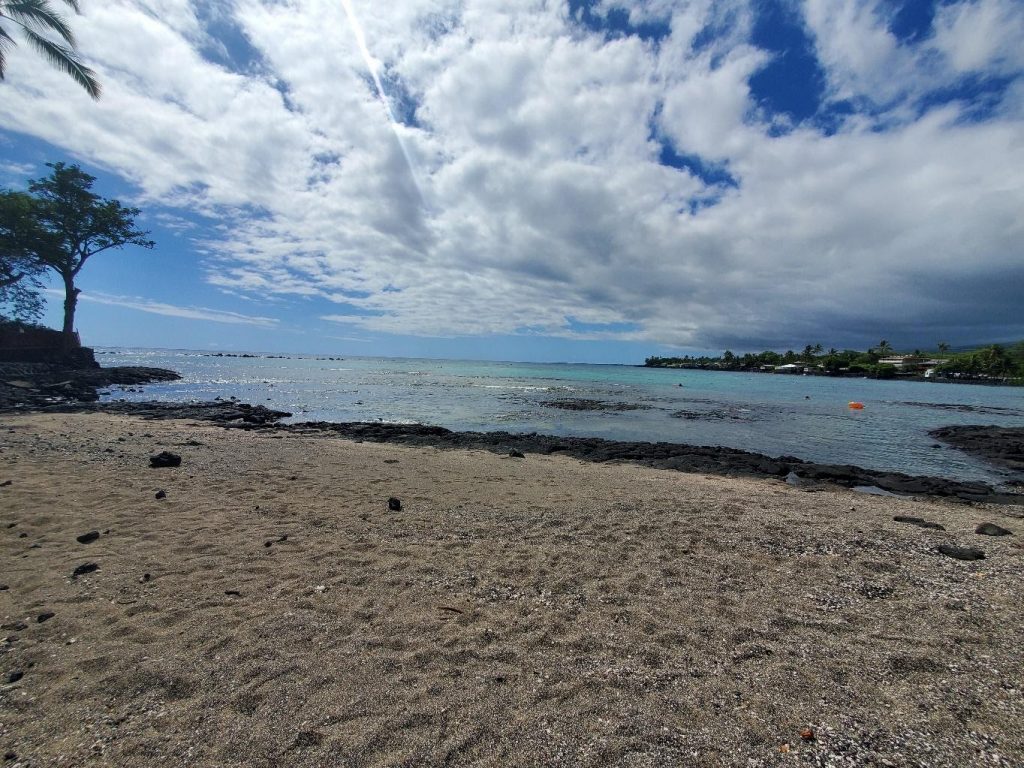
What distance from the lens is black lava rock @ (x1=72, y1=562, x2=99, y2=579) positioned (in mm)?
5074

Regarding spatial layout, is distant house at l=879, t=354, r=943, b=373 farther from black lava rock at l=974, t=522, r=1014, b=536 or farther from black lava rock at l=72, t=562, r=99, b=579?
black lava rock at l=72, t=562, r=99, b=579

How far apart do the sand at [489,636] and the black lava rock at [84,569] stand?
0.11 m

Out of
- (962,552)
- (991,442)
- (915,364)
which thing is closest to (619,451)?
(962,552)

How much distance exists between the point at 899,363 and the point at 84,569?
576 ft

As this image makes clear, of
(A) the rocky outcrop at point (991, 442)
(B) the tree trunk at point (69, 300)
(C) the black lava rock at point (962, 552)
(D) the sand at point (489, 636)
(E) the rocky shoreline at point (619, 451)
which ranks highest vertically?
(B) the tree trunk at point (69, 300)

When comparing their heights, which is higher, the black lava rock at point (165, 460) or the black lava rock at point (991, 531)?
the black lava rock at point (165, 460)

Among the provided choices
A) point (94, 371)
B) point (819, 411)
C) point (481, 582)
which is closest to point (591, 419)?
point (819, 411)

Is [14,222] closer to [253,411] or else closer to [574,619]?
[253,411]

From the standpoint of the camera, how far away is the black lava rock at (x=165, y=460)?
1057cm

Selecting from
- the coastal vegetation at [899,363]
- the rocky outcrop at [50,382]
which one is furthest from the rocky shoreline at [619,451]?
the coastal vegetation at [899,363]

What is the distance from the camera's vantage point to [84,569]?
5148mm

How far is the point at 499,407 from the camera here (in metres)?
33.7

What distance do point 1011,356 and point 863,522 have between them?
451ft

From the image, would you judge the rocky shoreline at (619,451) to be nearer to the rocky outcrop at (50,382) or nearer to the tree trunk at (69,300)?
the rocky outcrop at (50,382)
